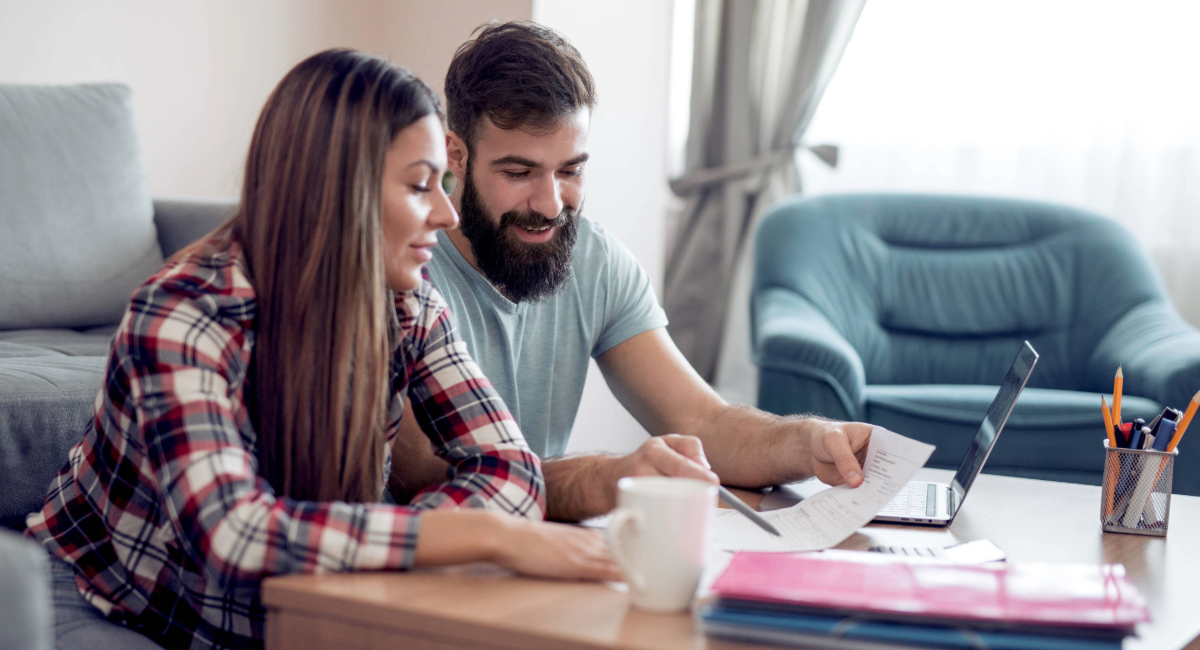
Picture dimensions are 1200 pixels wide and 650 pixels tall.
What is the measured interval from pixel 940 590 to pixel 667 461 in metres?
0.31

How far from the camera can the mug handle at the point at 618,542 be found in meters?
0.67

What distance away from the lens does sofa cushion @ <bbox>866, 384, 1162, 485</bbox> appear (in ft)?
6.78

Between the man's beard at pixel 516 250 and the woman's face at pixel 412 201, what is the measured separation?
44cm

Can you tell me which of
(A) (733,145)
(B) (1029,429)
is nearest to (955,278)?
(B) (1029,429)

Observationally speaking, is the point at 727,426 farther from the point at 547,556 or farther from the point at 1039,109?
the point at 1039,109

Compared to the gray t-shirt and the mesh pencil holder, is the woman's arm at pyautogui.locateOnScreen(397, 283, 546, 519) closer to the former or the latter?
the gray t-shirt

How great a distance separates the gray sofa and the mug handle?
1.17m

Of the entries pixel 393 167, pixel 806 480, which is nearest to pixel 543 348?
pixel 806 480

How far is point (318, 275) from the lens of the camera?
2.74 feet

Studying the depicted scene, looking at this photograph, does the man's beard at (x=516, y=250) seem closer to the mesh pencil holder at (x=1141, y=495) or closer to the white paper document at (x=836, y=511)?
the white paper document at (x=836, y=511)

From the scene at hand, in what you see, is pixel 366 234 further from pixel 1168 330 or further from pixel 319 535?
pixel 1168 330

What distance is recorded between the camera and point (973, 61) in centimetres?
298

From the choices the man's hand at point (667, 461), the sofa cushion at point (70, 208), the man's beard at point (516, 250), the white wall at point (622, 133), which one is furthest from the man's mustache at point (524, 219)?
the white wall at point (622, 133)

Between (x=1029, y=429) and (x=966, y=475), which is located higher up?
(x=966, y=475)
